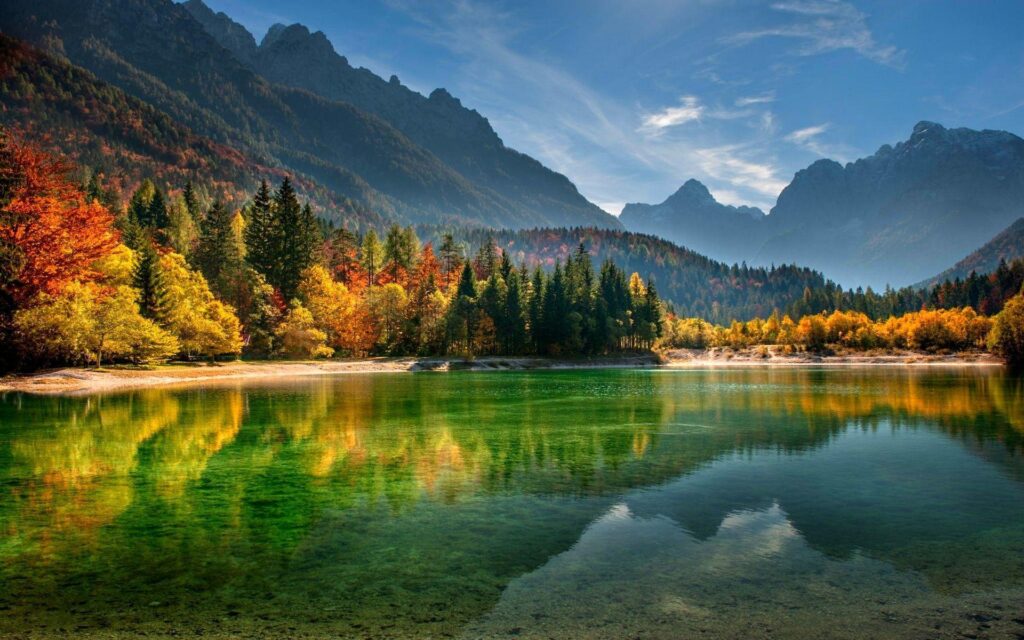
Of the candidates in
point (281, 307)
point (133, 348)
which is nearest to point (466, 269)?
point (281, 307)

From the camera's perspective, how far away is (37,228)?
53281 mm

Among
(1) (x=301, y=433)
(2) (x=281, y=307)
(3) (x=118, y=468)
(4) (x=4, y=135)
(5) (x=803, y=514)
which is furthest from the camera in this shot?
(2) (x=281, y=307)

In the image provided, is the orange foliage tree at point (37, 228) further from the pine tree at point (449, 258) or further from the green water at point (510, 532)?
the pine tree at point (449, 258)

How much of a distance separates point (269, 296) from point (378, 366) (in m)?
20.9

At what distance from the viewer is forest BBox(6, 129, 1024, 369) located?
5378 cm

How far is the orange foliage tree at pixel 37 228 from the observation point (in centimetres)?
5209

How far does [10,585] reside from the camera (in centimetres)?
991

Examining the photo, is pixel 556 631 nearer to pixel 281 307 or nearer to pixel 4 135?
pixel 4 135

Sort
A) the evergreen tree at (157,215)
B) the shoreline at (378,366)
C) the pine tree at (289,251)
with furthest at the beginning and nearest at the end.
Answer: the evergreen tree at (157,215)
the pine tree at (289,251)
the shoreline at (378,366)

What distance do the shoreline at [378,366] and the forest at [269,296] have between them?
3.22 meters

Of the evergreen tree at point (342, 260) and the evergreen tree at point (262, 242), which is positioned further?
the evergreen tree at point (342, 260)

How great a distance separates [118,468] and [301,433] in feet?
29.5

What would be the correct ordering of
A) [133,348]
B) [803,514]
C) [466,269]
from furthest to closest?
[466,269] < [133,348] < [803,514]

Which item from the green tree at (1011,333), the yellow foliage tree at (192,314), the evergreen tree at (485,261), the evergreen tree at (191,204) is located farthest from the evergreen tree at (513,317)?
the green tree at (1011,333)
